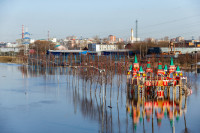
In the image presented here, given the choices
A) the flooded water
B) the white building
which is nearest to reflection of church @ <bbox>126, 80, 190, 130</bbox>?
the flooded water

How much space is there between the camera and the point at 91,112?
32.2 meters

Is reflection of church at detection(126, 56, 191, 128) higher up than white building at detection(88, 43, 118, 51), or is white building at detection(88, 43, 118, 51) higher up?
white building at detection(88, 43, 118, 51)

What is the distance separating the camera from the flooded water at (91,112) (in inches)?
1069

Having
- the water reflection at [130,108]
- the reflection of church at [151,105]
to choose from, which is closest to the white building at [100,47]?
the water reflection at [130,108]

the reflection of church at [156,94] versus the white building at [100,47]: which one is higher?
the white building at [100,47]

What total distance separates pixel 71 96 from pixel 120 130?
15512 mm

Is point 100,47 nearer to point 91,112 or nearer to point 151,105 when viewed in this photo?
point 151,105

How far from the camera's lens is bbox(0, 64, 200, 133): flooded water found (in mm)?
27141

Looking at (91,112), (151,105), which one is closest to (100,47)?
(151,105)

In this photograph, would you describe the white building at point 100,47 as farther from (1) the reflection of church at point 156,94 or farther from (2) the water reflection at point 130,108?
(1) the reflection of church at point 156,94

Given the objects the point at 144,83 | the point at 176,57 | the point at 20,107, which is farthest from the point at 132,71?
the point at 176,57

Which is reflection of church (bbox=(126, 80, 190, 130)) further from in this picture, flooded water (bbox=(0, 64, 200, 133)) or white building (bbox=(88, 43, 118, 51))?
white building (bbox=(88, 43, 118, 51))

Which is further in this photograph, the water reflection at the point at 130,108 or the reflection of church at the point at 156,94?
the reflection of church at the point at 156,94

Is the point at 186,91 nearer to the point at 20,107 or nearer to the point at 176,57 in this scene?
the point at 20,107
